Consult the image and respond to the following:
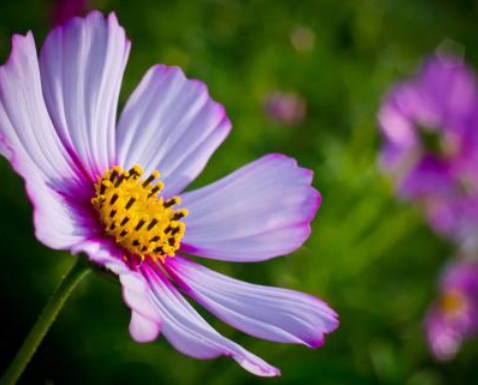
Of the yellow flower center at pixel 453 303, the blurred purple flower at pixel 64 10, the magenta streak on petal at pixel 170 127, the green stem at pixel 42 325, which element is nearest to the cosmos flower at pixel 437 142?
the yellow flower center at pixel 453 303

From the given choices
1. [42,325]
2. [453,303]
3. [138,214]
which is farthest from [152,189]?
[453,303]

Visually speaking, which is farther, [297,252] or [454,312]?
[454,312]

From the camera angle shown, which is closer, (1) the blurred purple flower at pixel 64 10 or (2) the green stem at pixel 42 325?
(2) the green stem at pixel 42 325

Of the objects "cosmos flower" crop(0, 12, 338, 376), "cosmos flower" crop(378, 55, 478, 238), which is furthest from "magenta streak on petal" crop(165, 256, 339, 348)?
"cosmos flower" crop(378, 55, 478, 238)

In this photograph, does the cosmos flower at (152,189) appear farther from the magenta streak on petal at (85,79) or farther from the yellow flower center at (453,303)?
the yellow flower center at (453,303)

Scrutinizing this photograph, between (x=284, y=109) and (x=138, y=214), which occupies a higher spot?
(x=138, y=214)

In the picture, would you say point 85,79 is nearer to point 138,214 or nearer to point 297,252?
point 138,214

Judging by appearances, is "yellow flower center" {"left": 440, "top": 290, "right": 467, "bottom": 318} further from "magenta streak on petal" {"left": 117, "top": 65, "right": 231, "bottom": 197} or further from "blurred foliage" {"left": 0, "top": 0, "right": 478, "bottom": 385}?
"magenta streak on petal" {"left": 117, "top": 65, "right": 231, "bottom": 197}

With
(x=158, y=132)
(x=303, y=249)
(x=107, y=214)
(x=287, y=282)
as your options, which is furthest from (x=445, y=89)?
(x=107, y=214)
